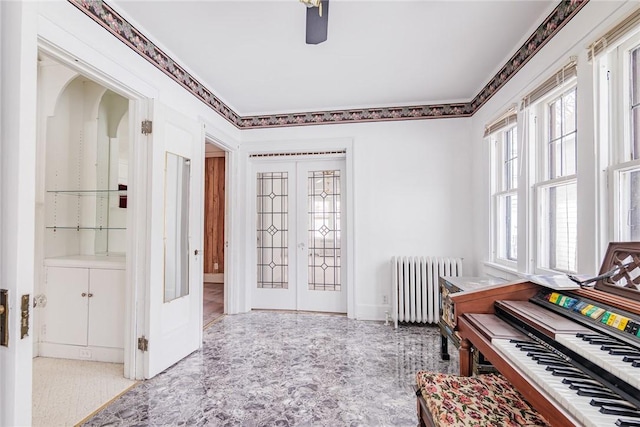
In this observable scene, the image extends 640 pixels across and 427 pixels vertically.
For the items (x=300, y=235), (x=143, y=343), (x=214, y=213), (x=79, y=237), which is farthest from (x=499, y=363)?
(x=214, y=213)

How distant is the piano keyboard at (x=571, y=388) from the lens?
808mm

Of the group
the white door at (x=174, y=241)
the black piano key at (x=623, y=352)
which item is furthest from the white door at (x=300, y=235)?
the black piano key at (x=623, y=352)

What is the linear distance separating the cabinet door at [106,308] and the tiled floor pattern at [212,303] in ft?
3.77

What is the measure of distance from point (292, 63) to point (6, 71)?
2357 millimetres

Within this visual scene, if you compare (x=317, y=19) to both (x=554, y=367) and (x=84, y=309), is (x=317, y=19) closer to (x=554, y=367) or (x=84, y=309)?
(x=554, y=367)

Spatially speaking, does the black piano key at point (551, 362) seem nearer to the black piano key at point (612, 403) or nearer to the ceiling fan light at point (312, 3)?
the black piano key at point (612, 403)

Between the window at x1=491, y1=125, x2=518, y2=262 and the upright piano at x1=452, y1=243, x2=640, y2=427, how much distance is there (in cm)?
157

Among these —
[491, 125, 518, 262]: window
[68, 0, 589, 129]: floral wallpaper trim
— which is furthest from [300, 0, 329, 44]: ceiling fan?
[491, 125, 518, 262]: window

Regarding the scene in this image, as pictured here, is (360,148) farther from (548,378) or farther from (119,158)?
(548,378)

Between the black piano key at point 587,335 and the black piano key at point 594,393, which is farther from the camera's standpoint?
the black piano key at point 587,335

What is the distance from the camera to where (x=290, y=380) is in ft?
7.80

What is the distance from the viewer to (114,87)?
2221 millimetres

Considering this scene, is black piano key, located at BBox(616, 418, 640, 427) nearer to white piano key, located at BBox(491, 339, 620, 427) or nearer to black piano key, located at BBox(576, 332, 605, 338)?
white piano key, located at BBox(491, 339, 620, 427)

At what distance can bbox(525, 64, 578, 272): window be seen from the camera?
2072mm
